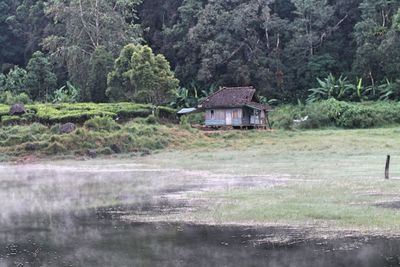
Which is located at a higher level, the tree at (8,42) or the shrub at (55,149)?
the tree at (8,42)

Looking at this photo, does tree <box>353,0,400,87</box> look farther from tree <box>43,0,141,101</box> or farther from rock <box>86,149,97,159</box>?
rock <box>86,149,97,159</box>

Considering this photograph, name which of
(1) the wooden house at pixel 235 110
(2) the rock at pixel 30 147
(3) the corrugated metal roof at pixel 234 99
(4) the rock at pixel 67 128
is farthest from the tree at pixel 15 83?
(2) the rock at pixel 30 147

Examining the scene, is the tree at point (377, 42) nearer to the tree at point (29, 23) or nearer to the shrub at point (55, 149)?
the shrub at point (55, 149)

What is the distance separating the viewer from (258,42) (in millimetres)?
67062

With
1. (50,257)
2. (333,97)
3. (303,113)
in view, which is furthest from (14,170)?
(333,97)

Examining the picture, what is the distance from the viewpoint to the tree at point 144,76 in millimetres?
52500

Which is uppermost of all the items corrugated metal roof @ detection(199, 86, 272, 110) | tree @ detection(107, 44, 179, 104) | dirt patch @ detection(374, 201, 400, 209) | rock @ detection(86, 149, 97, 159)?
tree @ detection(107, 44, 179, 104)

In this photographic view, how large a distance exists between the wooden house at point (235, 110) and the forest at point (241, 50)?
761 centimetres

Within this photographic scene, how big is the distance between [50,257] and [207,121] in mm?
43471

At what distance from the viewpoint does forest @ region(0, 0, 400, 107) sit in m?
62.2

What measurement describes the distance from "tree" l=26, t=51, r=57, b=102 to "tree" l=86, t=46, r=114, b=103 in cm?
631

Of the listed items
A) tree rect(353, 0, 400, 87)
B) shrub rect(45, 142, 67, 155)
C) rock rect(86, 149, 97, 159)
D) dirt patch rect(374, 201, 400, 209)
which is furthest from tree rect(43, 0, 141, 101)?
dirt patch rect(374, 201, 400, 209)

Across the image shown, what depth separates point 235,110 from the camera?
55.0 m

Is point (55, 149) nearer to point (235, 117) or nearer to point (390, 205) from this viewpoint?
point (235, 117)
